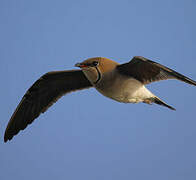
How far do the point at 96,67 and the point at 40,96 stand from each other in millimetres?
1126

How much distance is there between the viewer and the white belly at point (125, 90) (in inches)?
111

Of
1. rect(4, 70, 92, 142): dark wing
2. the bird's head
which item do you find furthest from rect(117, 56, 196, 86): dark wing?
rect(4, 70, 92, 142): dark wing

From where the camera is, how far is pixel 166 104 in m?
3.23

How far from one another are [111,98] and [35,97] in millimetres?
1171

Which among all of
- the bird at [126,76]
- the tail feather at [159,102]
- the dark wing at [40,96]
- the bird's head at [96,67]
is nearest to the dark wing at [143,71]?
the bird at [126,76]

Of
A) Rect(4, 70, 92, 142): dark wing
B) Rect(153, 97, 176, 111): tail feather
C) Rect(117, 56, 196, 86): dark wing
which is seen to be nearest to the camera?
Rect(117, 56, 196, 86): dark wing

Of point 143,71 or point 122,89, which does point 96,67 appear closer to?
point 122,89

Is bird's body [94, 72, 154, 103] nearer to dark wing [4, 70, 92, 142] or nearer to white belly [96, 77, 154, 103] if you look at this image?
white belly [96, 77, 154, 103]

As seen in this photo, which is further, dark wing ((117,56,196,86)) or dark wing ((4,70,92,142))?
dark wing ((4,70,92,142))

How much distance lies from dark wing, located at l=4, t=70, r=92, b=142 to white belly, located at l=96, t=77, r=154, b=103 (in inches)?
28.9

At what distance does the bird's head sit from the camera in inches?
110

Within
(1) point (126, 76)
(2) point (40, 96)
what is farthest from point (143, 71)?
(2) point (40, 96)

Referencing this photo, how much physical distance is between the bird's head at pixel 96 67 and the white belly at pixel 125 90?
0.11 meters

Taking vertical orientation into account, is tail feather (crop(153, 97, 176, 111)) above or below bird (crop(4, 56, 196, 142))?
below
